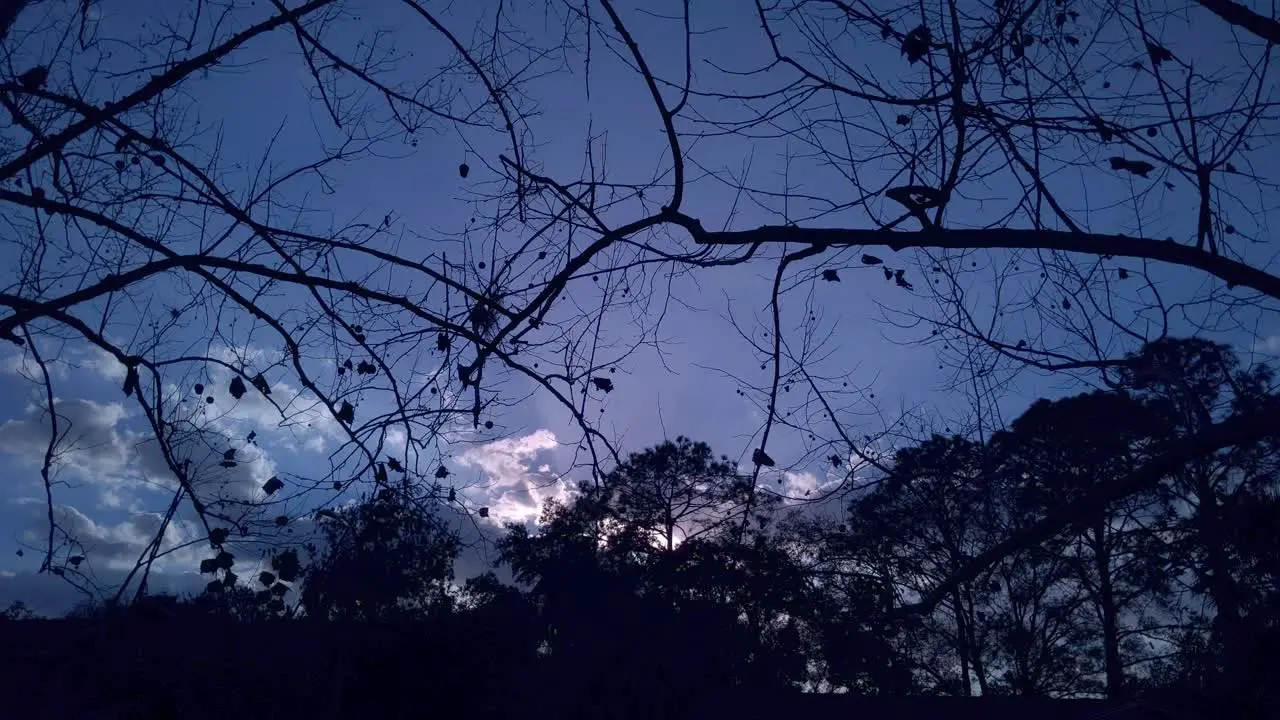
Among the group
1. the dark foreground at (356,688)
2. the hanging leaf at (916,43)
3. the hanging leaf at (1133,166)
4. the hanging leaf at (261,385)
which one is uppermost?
the hanging leaf at (916,43)

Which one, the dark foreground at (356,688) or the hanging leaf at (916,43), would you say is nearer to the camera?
the hanging leaf at (916,43)

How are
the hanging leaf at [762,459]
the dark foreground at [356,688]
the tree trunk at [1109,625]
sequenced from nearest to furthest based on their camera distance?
the hanging leaf at [762,459] < the tree trunk at [1109,625] < the dark foreground at [356,688]

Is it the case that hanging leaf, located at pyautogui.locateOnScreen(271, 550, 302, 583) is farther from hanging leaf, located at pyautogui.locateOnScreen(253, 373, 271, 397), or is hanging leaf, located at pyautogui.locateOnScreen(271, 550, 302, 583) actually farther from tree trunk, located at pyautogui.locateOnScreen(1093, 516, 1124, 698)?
tree trunk, located at pyautogui.locateOnScreen(1093, 516, 1124, 698)

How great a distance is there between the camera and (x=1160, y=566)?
786 centimetres

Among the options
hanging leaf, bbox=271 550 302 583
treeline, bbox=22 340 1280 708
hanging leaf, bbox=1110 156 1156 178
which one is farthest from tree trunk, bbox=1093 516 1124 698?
hanging leaf, bbox=271 550 302 583

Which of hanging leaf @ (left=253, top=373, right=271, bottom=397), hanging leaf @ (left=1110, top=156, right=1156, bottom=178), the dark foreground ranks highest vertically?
hanging leaf @ (left=1110, top=156, right=1156, bottom=178)

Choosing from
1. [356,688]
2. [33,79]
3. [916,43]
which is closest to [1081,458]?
[916,43]

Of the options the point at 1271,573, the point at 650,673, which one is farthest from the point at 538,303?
the point at 650,673

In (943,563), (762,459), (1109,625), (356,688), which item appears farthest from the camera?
(1109,625)

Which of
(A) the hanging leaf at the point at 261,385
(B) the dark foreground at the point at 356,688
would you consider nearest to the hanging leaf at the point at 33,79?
(A) the hanging leaf at the point at 261,385

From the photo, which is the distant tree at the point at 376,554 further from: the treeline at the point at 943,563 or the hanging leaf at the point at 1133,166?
the hanging leaf at the point at 1133,166

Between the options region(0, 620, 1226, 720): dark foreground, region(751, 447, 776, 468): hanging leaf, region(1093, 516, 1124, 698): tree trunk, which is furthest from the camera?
region(0, 620, 1226, 720): dark foreground

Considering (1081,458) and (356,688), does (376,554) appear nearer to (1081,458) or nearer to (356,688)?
(1081,458)

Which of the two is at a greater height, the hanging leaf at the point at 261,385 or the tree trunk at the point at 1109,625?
the hanging leaf at the point at 261,385
